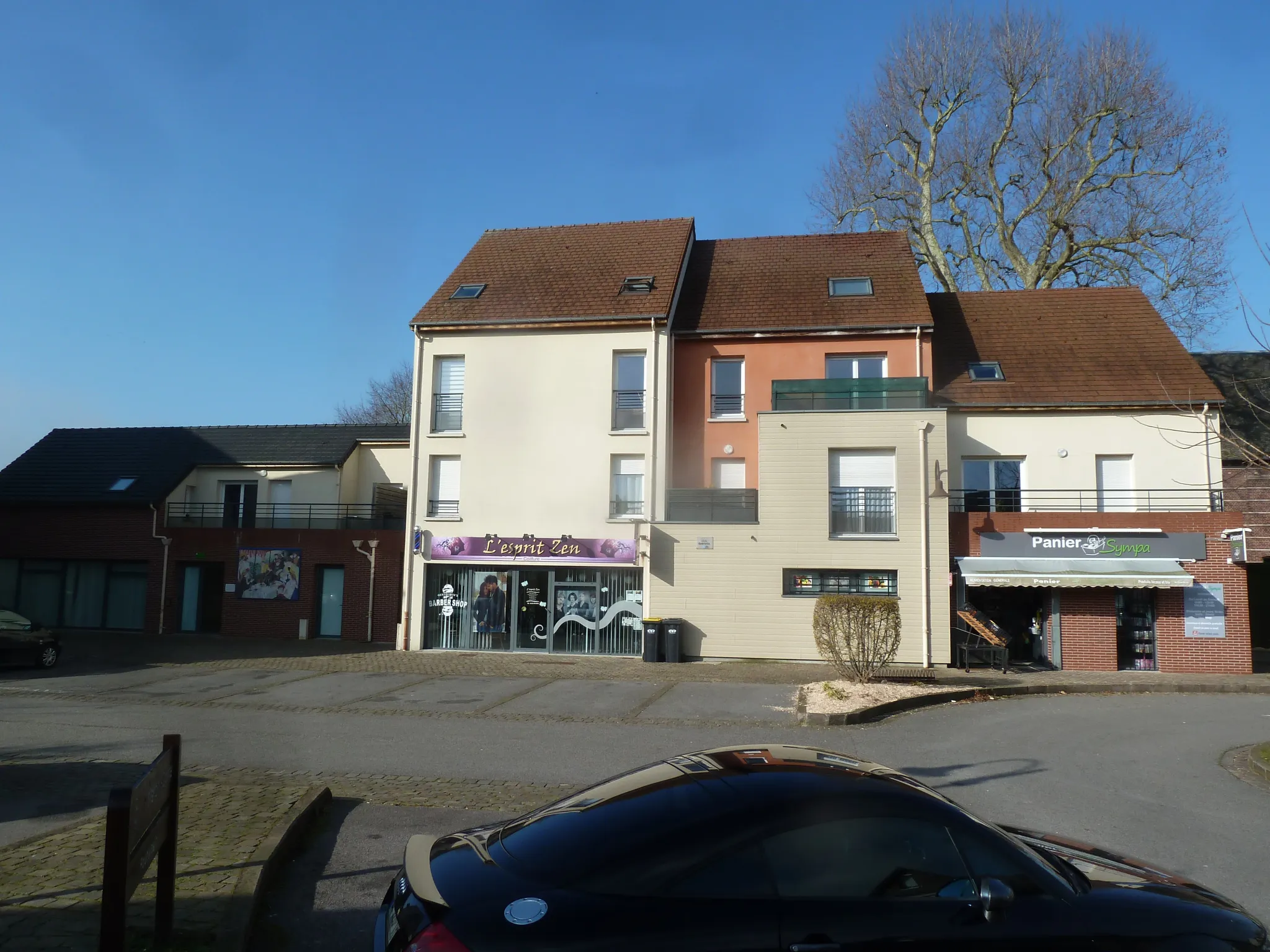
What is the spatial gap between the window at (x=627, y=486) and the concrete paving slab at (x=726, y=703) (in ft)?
24.1

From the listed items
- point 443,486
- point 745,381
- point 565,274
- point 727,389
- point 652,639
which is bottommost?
point 652,639

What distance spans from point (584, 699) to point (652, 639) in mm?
6330

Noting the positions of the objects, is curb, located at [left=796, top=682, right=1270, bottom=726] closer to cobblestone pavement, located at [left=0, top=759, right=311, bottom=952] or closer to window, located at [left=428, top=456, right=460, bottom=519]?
cobblestone pavement, located at [left=0, top=759, right=311, bottom=952]

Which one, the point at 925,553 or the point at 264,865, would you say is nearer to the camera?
the point at 264,865

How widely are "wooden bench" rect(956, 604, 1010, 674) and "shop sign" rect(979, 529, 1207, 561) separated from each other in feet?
5.97

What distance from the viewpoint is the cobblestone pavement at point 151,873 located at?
A: 4.70m

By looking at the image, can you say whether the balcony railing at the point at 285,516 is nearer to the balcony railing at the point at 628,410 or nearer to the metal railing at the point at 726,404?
the balcony railing at the point at 628,410

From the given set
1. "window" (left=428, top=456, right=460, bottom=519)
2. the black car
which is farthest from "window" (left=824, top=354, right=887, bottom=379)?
the black car

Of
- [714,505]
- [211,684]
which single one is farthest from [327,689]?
[714,505]

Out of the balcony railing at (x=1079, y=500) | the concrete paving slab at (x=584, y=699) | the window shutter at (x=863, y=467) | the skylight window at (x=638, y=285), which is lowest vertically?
the concrete paving slab at (x=584, y=699)

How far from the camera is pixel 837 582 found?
21.1 meters

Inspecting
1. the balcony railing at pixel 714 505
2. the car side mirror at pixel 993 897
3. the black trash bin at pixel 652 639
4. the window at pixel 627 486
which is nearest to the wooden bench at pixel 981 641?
the balcony railing at pixel 714 505

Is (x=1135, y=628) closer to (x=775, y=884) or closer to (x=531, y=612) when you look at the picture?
(x=531, y=612)

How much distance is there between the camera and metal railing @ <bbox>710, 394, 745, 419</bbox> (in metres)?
24.3
